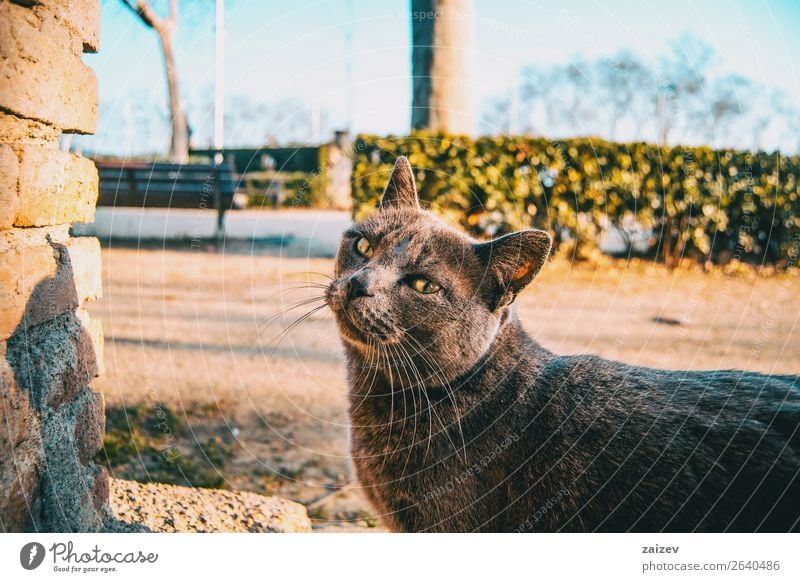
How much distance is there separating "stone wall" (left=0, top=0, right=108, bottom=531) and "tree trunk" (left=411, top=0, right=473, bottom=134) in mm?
2002

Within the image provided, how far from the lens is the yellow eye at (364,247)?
8.48 ft

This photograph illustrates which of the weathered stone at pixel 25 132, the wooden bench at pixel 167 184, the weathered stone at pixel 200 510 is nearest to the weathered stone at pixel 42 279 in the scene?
the weathered stone at pixel 25 132

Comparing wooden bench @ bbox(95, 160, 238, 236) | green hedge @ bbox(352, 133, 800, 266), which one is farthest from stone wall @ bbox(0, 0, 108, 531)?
green hedge @ bbox(352, 133, 800, 266)

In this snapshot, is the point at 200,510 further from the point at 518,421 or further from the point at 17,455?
the point at 518,421

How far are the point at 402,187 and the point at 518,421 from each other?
1139 mm

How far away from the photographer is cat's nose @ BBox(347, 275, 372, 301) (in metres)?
2.21

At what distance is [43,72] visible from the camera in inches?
70.2

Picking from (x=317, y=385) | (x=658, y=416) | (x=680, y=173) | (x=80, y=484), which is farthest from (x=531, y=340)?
(x=680, y=173)

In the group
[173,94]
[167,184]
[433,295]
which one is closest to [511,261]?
[433,295]

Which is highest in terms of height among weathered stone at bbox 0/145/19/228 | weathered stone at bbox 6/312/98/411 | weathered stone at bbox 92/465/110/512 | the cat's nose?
weathered stone at bbox 0/145/19/228

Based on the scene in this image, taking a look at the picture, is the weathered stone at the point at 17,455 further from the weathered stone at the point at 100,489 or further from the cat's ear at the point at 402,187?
the cat's ear at the point at 402,187

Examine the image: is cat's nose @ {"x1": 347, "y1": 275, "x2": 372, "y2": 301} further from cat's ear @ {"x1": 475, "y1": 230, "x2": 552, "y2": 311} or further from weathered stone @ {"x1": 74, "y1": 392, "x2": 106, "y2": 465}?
weathered stone @ {"x1": 74, "y1": 392, "x2": 106, "y2": 465}

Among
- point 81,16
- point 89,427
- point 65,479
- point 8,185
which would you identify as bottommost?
point 65,479
